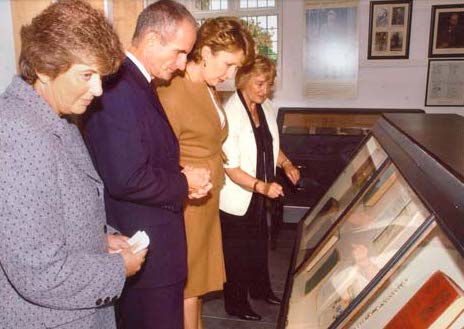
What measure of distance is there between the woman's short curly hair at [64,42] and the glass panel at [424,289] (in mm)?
971

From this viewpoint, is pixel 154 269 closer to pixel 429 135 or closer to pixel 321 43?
pixel 429 135

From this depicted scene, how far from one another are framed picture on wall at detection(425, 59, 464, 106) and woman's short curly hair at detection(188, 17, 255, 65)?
129 inches

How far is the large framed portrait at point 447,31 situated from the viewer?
447 centimetres

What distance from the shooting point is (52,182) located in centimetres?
108

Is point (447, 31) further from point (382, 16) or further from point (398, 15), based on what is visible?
point (382, 16)

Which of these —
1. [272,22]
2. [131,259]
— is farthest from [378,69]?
[131,259]

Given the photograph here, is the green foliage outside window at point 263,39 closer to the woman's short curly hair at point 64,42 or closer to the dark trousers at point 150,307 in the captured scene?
the dark trousers at point 150,307

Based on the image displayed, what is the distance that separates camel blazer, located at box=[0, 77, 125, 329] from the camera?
102cm

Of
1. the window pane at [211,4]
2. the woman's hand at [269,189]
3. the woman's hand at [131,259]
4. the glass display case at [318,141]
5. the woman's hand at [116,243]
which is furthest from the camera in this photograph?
the window pane at [211,4]

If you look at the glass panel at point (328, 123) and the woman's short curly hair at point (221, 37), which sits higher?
the woman's short curly hair at point (221, 37)

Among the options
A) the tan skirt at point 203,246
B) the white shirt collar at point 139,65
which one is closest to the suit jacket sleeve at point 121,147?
the white shirt collar at point 139,65

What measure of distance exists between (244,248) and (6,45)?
163 inches

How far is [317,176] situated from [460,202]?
11.7ft

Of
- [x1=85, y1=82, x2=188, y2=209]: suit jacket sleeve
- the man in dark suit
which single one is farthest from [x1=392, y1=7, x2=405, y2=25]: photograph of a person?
[x1=85, y1=82, x2=188, y2=209]: suit jacket sleeve
